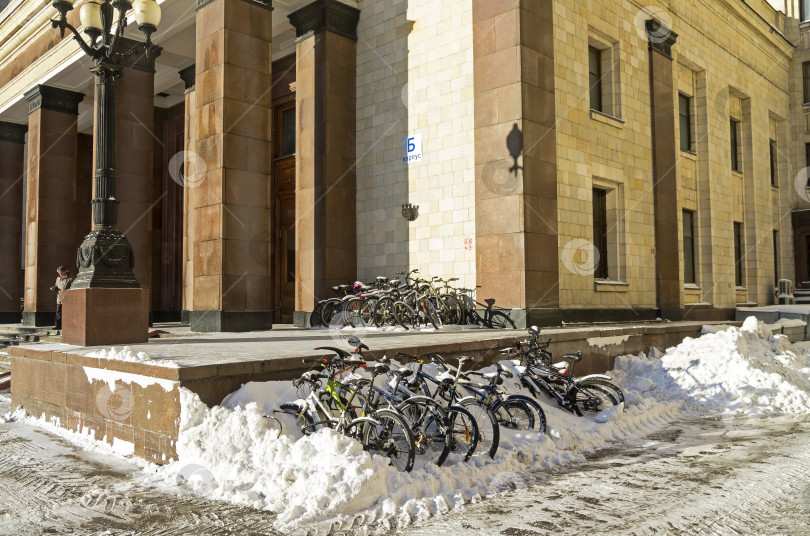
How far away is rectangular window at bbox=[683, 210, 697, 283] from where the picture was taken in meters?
19.9

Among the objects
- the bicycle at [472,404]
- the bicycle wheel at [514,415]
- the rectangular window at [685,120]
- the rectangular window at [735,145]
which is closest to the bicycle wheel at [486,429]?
the bicycle at [472,404]

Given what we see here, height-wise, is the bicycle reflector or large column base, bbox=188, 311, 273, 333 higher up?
large column base, bbox=188, 311, 273, 333

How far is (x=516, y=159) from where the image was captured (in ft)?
40.6

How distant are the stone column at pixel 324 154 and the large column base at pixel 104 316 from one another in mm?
5859

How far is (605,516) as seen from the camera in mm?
4594

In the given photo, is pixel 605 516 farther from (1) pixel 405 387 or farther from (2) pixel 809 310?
(2) pixel 809 310

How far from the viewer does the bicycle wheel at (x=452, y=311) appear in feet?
41.9

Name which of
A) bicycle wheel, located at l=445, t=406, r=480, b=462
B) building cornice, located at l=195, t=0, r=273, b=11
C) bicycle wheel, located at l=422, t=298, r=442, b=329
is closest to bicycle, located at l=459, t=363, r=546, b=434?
bicycle wheel, located at l=445, t=406, r=480, b=462

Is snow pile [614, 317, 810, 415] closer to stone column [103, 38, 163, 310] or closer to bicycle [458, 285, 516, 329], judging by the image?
bicycle [458, 285, 516, 329]

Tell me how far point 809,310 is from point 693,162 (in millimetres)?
6287

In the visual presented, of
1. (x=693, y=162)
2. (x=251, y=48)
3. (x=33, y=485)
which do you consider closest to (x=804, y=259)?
(x=693, y=162)

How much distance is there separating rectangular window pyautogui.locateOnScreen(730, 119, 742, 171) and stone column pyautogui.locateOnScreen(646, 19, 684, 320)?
7415 millimetres

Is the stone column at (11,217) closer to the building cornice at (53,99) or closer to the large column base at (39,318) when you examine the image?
the building cornice at (53,99)

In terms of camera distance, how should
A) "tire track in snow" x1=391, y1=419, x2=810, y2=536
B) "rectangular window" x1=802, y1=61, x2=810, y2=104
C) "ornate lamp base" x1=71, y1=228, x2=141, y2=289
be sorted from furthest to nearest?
"rectangular window" x1=802, y1=61, x2=810, y2=104 < "ornate lamp base" x1=71, y1=228, x2=141, y2=289 < "tire track in snow" x1=391, y1=419, x2=810, y2=536
